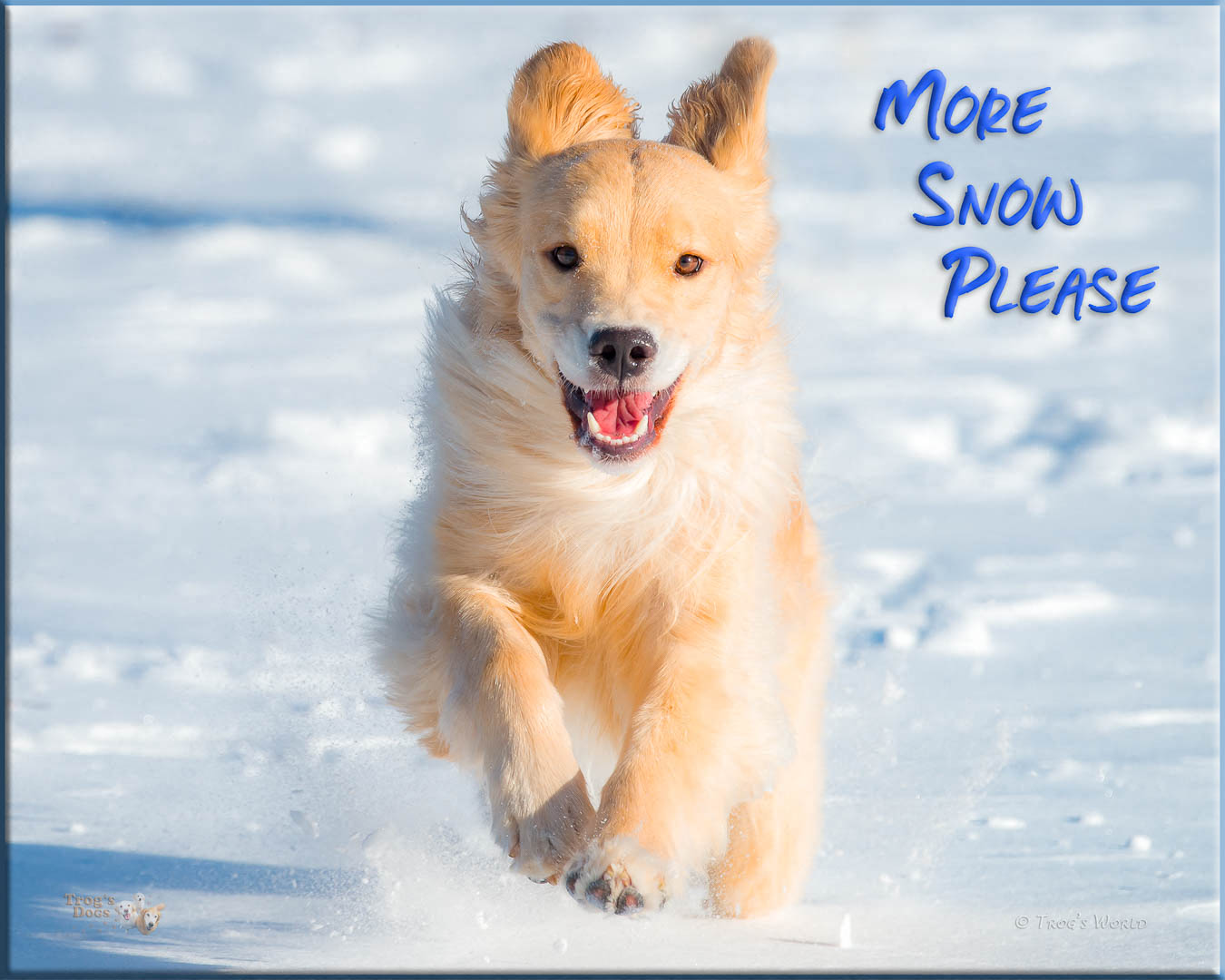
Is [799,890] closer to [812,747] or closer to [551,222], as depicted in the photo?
[812,747]

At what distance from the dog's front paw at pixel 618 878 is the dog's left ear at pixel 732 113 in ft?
7.25

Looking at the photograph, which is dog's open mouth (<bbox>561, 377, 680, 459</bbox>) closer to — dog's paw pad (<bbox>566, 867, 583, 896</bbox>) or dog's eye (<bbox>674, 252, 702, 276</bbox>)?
dog's eye (<bbox>674, 252, 702, 276</bbox>)

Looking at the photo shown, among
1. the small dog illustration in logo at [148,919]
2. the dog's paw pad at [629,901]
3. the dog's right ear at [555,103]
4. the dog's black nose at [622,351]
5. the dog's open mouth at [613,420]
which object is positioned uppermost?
the dog's right ear at [555,103]

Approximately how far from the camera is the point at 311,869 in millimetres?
5516

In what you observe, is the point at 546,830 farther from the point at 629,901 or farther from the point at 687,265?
the point at 687,265

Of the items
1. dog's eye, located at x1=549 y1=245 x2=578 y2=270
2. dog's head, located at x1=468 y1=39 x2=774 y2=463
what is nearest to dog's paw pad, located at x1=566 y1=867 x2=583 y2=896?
dog's head, located at x1=468 y1=39 x2=774 y2=463

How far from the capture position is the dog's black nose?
4.16 metres

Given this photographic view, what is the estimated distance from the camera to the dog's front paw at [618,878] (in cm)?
380

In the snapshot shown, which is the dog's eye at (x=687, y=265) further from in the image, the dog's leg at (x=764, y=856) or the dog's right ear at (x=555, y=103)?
the dog's leg at (x=764, y=856)

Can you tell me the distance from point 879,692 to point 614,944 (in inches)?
101

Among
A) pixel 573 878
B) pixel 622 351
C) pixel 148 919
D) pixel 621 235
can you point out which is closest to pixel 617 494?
pixel 622 351

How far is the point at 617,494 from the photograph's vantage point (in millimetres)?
4809

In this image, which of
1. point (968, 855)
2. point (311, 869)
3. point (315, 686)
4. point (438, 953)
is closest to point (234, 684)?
point (315, 686)

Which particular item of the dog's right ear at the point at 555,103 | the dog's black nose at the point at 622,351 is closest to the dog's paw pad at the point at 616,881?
the dog's black nose at the point at 622,351
